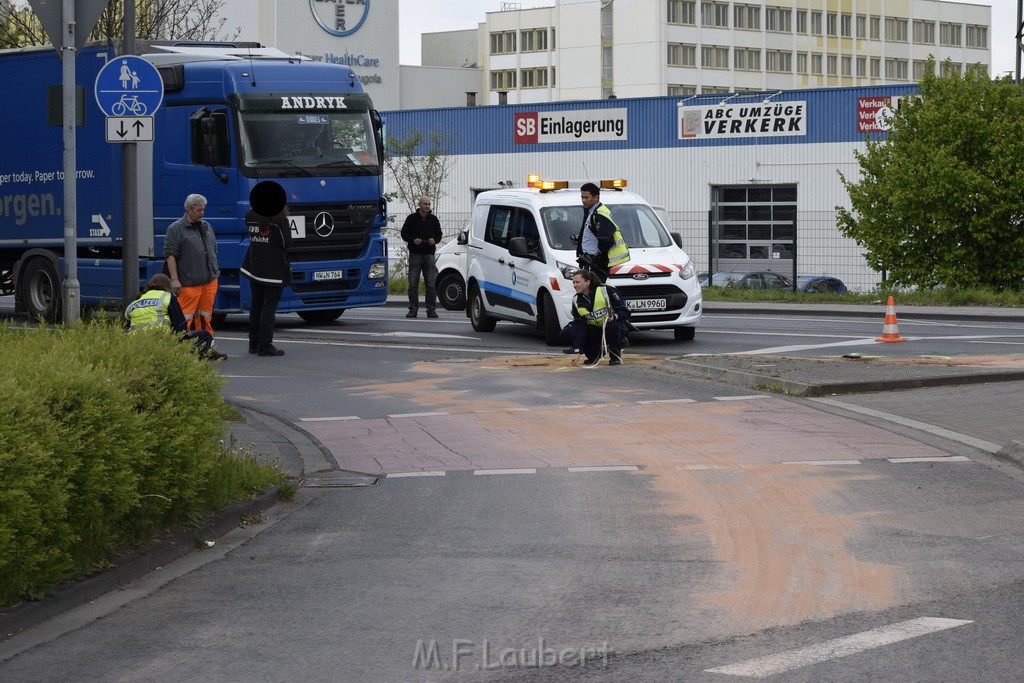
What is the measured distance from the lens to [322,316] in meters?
23.8

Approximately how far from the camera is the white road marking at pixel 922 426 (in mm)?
10991

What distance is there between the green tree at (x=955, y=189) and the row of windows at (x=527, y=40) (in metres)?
85.7

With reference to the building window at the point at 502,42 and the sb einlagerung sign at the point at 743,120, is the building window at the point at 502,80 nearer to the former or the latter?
the building window at the point at 502,42

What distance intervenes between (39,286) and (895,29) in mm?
109496

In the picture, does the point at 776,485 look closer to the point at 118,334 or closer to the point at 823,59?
the point at 118,334

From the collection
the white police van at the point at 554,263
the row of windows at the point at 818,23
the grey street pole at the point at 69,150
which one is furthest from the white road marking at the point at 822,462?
the row of windows at the point at 818,23

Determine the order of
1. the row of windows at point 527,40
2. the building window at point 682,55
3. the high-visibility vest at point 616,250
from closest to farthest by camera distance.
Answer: the high-visibility vest at point 616,250
the building window at point 682,55
the row of windows at point 527,40

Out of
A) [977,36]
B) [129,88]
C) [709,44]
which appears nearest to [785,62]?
[709,44]

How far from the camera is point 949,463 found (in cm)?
1027

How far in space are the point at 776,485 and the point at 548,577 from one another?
279 centimetres

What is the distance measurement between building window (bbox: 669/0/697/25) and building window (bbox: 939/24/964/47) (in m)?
25.0

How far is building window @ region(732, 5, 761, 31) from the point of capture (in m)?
115

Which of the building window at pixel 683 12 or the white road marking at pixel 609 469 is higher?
the building window at pixel 683 12

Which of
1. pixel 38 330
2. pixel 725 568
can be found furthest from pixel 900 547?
pixel 38 330
